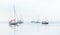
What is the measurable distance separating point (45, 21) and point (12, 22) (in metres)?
15.5

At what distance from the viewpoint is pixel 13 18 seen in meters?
35.2

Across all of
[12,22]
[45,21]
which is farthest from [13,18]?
[45,21]

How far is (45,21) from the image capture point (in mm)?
49594

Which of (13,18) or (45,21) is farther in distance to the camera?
(45,21)

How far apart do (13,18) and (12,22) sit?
152 cm

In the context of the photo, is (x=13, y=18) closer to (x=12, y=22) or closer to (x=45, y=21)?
(x=12, y=22)

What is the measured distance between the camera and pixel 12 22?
36.5 meters

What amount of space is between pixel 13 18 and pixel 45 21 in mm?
16378

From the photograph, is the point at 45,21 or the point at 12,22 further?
the point at 45,21
